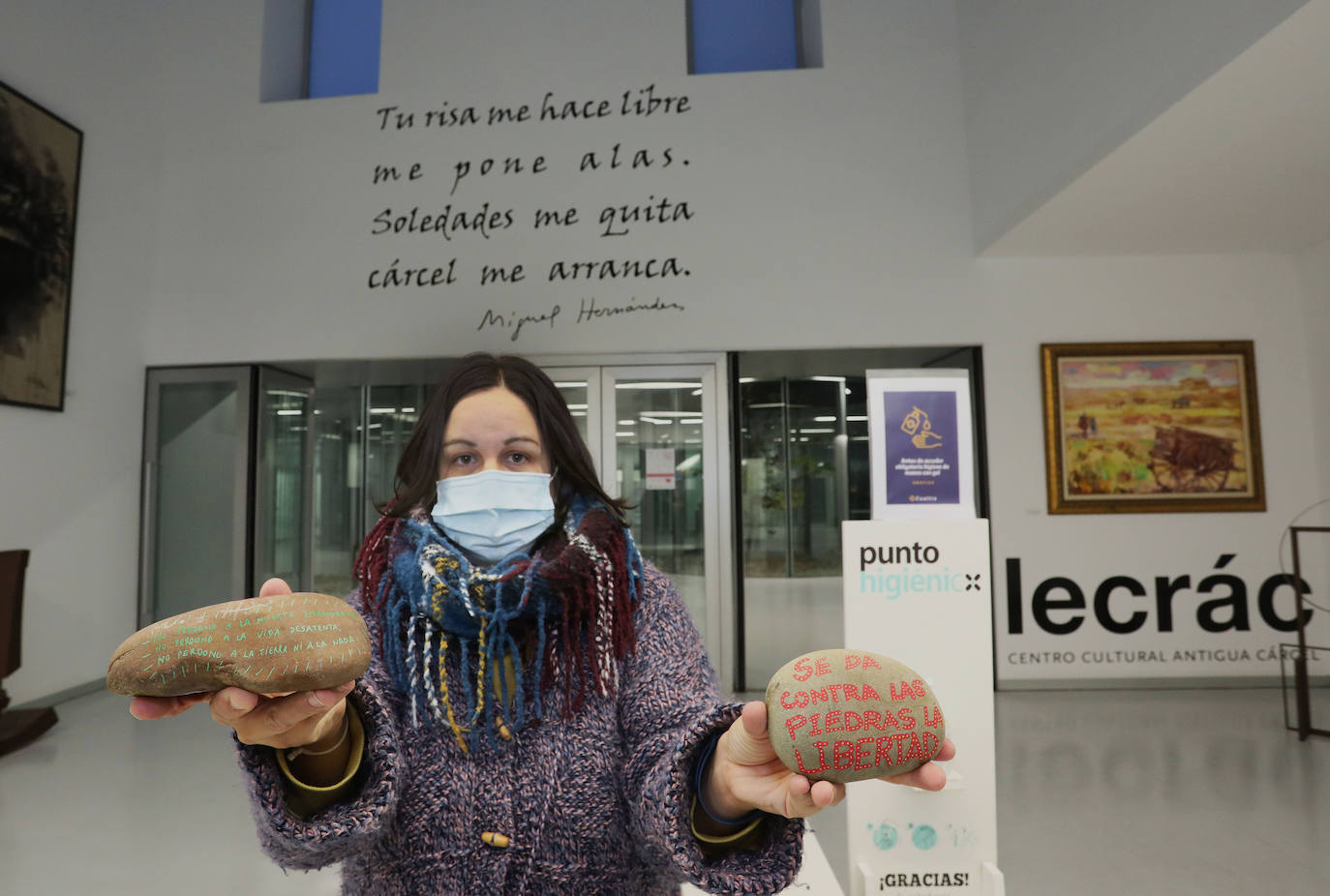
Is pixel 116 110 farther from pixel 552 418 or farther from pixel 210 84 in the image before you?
pixel 552 418

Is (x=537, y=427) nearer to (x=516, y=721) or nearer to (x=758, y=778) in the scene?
(x=516, y=721)

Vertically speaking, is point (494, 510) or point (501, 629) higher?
point (494, 510)

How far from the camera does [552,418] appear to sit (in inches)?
44.4

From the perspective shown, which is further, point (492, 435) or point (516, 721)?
point (492, 435)

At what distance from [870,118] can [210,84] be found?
4.33 m

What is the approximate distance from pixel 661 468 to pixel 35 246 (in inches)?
146

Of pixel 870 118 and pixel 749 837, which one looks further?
pixel 870 118

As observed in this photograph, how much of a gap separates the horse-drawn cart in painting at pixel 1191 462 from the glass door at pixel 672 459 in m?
2.57

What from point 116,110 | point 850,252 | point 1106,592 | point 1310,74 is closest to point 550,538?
point 1310,74

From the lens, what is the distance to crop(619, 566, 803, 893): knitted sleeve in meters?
0.84

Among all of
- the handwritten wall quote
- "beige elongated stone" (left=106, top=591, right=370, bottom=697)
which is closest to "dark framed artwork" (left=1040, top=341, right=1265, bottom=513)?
the handwritten wall quote

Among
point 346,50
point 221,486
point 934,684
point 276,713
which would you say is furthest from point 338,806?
point 346,50

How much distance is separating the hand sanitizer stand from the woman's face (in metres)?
0.90

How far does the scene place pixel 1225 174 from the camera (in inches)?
138
